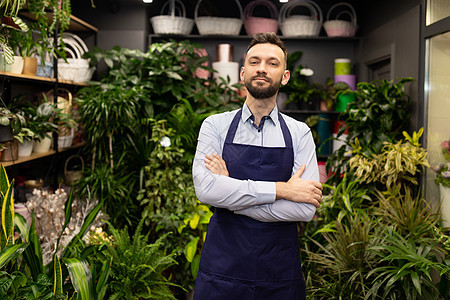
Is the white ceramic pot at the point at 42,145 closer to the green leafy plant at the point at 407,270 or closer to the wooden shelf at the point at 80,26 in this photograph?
the wooden shelf at the point at 80,26

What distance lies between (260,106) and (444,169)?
1.72 metres

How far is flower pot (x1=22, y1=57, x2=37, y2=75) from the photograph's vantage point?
133 inches

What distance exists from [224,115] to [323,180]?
2.90 m

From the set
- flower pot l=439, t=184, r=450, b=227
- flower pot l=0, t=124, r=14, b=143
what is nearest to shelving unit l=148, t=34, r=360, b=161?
flower pot l=439, t=184, r=450, b=227

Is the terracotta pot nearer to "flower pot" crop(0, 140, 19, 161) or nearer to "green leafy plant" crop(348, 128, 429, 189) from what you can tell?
"flower pot" crop(0, 140, 19, 161)

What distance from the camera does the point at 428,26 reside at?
336 cm

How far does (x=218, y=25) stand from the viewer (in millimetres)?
4922

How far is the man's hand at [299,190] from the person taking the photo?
1.84 metres

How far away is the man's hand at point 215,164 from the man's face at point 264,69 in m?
0.30

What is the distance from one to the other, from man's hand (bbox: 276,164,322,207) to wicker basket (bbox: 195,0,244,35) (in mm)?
3328

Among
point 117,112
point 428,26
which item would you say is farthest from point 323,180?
point 117,112

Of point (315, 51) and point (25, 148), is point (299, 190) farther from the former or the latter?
point (315, 51)

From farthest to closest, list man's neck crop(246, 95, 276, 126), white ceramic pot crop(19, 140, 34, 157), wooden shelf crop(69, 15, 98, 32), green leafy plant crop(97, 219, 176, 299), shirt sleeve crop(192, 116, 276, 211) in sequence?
1. wooden shelf crop(69, 15, 98, 32)
2. white ceramic pot crop(19, 140, 34, 157)
3. green leafy plant crop(97, 219, 176, 299)
4. man's neck crop(246, 95, 276, 126)
5. shirt sleeve crop(192, 116, 276, 211)

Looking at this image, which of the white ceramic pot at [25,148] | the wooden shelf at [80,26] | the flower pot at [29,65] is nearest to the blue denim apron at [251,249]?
the white ceramic pot at [25,148]
